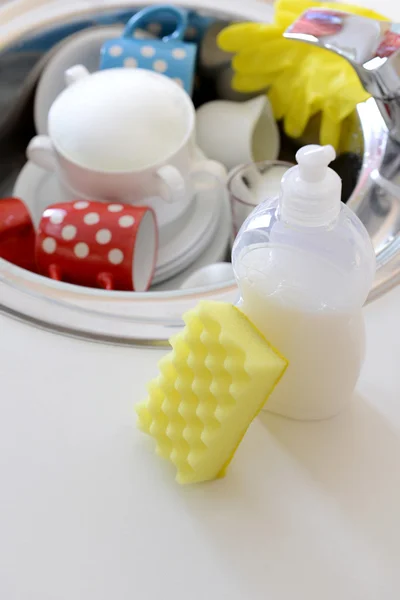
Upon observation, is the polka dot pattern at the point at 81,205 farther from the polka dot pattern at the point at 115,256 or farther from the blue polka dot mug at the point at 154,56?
the blue polka dot mug at the point at 154,56

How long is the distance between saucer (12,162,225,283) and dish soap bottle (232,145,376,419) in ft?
1.00

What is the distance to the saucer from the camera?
2.56ft

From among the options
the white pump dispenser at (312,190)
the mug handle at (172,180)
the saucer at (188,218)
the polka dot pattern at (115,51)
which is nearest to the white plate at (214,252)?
the saucer at (188,218)

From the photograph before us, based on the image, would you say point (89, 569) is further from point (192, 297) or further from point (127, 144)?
point (127, 144)

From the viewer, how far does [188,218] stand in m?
0.81

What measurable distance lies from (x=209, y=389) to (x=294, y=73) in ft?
1.73

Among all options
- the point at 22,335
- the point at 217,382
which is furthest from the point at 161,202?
the point at 217,382

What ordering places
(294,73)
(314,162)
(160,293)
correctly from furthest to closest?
(294,73) → (160,293) → (314,162)

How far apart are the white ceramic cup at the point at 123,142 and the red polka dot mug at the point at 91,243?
0.14 ft

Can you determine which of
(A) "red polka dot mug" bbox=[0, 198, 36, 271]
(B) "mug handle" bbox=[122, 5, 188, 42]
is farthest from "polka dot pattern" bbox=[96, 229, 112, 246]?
(B) "mug handle" bbox=[122, 5, 188, 42]

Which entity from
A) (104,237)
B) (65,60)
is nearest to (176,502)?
(104,237)

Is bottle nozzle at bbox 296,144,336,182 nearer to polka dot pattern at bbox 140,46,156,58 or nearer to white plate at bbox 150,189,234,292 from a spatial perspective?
white plate at bbox 150,189,234,292

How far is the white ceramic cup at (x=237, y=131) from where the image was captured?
33.9 inches

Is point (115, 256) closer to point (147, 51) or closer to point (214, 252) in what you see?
point (214, 252)
